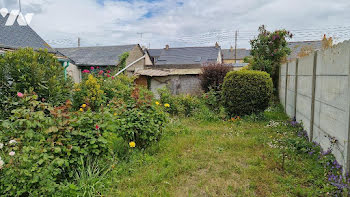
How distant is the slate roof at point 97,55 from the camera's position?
665 inches

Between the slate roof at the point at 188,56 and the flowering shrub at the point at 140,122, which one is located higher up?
the slate roof at the point at 188,56

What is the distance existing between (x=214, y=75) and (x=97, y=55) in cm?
1132

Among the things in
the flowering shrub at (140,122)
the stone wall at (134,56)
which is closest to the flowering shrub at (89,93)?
the flowering shrub at (140,122)

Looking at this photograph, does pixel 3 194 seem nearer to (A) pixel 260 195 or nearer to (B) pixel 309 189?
(A) pixel 260 195

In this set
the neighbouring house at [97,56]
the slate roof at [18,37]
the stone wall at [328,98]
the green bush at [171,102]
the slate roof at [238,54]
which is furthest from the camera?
the slate roof at [238,54]

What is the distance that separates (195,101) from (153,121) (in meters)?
4.58

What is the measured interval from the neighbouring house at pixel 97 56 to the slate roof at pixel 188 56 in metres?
4.67

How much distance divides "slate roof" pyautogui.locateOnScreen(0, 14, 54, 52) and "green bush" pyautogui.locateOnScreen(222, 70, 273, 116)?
6.80 meters

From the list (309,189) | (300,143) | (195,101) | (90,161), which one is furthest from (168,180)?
(195,101)

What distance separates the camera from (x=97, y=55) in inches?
724

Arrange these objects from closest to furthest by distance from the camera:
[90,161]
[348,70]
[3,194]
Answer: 1. [3,194]
2. [348,70]
3. [90,161]

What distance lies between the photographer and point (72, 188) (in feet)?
7.84

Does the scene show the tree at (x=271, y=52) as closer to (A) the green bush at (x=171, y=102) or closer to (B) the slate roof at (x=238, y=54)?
(A) the green bush at (x=171, y=102)

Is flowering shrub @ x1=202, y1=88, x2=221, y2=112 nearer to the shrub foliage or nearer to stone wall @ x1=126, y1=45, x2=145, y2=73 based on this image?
the shrub foliage
